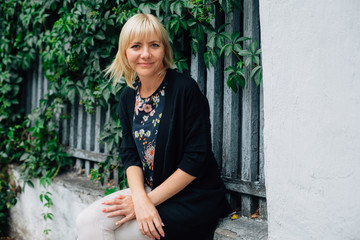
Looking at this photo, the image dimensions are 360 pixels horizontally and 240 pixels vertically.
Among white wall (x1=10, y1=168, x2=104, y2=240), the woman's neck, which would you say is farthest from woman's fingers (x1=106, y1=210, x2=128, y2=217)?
white wall (x1=10, y1=168, x2=104, y2=240)

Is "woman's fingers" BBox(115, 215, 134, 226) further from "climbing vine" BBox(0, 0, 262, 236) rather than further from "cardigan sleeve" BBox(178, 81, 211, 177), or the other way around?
"climbing vine" BBox(0, 0, 262, 236)

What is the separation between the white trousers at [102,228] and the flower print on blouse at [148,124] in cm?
34

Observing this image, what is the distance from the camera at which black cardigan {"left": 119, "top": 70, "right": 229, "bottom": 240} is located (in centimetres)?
186

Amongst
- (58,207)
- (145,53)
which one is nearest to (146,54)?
(145,53)

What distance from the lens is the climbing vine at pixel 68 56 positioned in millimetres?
2139

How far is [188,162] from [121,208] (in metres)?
0.44

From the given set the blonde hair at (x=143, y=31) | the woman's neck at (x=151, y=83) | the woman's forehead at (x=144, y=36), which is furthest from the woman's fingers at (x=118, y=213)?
the woman's forehead at (x=144, y=36)

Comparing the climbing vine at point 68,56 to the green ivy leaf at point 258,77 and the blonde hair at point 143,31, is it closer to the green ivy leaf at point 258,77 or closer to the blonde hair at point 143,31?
the green ivy leaf at point 258,77

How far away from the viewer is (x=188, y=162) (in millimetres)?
1862

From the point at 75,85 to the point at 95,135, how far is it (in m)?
0.51

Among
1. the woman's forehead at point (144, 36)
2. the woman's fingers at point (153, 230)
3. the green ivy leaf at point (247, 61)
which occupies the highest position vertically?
the woman's forehead at point (144, 36)

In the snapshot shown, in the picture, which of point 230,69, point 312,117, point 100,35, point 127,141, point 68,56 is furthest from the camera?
point 68,56

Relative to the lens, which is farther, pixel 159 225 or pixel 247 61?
pixel 247 61

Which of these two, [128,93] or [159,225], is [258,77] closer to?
[128,93]
